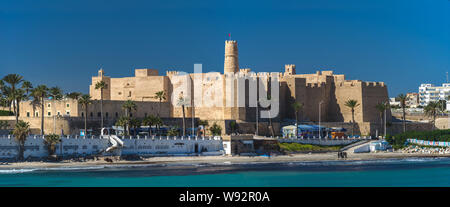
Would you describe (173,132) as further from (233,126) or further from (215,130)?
(233,126)

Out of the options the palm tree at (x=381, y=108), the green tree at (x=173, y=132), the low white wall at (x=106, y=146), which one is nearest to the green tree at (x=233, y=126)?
the low white wall at (x=106, y=146)

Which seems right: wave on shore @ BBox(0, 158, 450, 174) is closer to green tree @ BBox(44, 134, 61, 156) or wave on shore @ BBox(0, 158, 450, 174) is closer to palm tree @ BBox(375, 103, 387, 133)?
green tree @ BBox(44, 134, 61, 156)

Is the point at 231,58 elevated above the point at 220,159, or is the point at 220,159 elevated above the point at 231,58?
the point at 231,58

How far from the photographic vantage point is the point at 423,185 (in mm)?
45531

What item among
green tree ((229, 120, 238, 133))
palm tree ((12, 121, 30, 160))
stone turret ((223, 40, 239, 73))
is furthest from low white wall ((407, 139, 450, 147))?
palm tree ((12, 121, 30, 160))

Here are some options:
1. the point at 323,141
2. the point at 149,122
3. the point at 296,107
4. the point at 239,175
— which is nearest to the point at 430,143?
the point at 323,141

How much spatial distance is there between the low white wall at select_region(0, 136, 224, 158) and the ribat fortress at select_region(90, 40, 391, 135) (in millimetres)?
9737

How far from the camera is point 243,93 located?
241 feet

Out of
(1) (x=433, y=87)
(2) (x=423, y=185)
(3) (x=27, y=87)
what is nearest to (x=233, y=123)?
(3) (x=27, y=87)

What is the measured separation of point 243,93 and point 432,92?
263ft

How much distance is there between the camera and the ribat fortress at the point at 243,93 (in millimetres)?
73562

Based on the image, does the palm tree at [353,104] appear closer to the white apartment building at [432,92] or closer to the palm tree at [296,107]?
the palm tree at [296,107]

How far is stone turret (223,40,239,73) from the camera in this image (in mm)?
78688

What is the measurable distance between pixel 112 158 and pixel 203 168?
764cm
